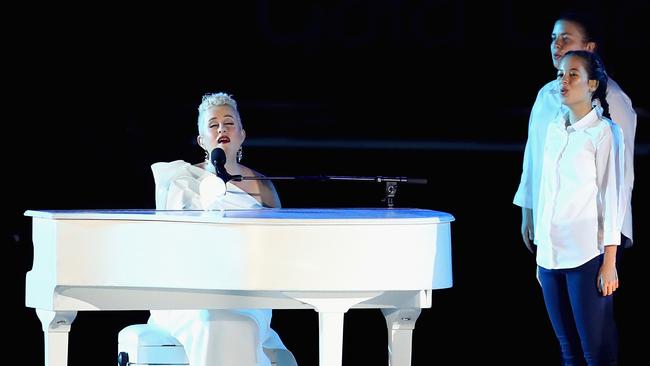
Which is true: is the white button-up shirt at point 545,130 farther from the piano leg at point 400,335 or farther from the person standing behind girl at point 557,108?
the piano leg at point 400,335

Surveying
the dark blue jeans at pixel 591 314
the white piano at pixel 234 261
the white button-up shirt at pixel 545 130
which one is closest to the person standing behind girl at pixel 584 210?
the dark blue jeans at pixel 591 314

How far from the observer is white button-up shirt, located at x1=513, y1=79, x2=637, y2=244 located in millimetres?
5082

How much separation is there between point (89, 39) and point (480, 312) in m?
2.27

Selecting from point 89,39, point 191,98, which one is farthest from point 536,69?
point 89,39

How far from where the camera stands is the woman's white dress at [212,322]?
15.8 feet

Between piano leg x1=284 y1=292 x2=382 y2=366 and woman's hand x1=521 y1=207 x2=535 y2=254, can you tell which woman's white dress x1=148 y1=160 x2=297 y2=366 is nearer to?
piano leg x1=284 y1=292 x2=382 y2=366

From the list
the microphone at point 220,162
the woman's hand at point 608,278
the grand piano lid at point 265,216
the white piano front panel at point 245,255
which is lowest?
the woman's hand at point 608,278

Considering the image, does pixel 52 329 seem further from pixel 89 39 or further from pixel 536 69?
pixel 536 69

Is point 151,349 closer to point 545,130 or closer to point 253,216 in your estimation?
point 253,216

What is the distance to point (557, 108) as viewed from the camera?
17.0 feet

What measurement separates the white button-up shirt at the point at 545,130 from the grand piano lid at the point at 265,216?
0.68 meters

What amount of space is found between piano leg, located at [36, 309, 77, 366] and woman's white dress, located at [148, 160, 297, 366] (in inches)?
17.2

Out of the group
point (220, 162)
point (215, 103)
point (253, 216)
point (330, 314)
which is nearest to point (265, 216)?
point (253, 216)

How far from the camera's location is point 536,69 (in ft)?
20.6
